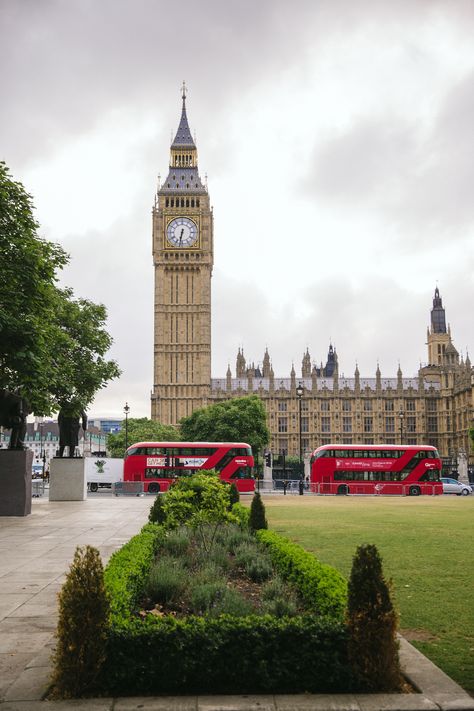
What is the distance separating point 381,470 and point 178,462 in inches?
588

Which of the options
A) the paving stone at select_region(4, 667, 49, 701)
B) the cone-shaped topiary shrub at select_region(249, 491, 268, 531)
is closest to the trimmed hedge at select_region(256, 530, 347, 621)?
the paving stone at select_region(4, 667, 49, 701)

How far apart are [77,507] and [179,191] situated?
287 ft

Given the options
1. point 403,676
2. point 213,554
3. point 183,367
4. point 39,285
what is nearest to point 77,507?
point 39,285

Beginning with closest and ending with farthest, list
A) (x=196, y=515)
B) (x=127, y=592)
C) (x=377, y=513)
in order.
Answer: (x=127, y=592)
(x=196, y=515)
(x=377, y=513)

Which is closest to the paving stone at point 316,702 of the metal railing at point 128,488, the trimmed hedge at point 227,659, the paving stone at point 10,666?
the trimmed hedge at point 227,659

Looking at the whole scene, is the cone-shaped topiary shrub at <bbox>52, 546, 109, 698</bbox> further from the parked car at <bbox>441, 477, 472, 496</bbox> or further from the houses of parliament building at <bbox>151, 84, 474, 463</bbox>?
the houses of parliament building at <bbox>151, 84, 474, 463</bbox>

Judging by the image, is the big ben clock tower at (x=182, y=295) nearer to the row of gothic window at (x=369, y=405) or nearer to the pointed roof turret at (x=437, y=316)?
the row of gothic window at (x=369, y=405)

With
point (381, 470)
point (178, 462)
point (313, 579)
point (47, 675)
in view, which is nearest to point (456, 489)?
point (381, 470)

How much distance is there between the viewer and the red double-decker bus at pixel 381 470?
157 ft

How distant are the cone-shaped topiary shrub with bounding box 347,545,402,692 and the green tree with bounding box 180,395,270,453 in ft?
222

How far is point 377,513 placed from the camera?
26.3 meters

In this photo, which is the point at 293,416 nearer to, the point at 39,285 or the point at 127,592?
the point at 39,285

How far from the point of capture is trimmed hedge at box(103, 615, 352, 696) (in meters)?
6.21

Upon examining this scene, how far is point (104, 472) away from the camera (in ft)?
167
